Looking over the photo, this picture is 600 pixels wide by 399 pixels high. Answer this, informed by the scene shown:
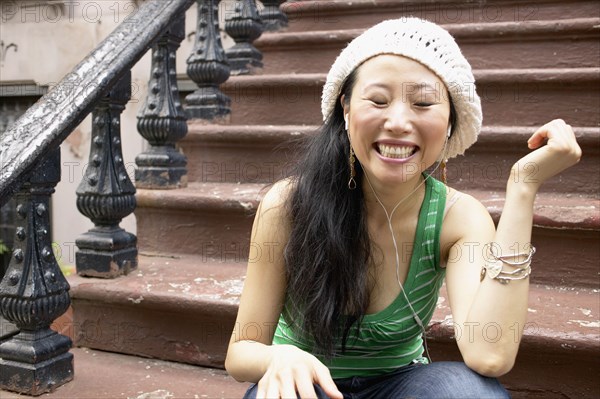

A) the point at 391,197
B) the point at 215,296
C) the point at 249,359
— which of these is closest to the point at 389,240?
the point at 391,197

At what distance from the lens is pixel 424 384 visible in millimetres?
1394

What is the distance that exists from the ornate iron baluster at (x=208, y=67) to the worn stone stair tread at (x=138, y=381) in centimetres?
141

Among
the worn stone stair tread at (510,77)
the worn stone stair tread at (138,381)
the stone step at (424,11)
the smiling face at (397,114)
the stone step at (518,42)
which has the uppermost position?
the stone step at (424,11)

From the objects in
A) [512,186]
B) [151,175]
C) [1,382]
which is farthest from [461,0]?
[1,382]

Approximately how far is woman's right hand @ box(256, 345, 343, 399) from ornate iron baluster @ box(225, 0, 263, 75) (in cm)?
247

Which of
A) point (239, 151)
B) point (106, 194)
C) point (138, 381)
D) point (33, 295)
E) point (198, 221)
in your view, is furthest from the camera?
point (239, 151)

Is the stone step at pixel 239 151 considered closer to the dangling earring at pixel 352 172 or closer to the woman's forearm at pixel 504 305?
the dangling earring at pixel 352 172

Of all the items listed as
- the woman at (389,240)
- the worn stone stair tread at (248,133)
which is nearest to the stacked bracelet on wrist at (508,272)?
the woman at (389,240)

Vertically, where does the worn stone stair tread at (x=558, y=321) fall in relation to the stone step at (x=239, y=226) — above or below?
below

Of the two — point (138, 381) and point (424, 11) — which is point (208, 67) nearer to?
point (424, 11)

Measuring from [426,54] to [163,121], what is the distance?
160 centimetres

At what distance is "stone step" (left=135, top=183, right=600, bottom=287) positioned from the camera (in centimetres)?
216

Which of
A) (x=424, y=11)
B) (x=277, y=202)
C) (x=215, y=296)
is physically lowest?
(x=215, y=296)

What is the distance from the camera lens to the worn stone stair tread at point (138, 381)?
76.3 inches
